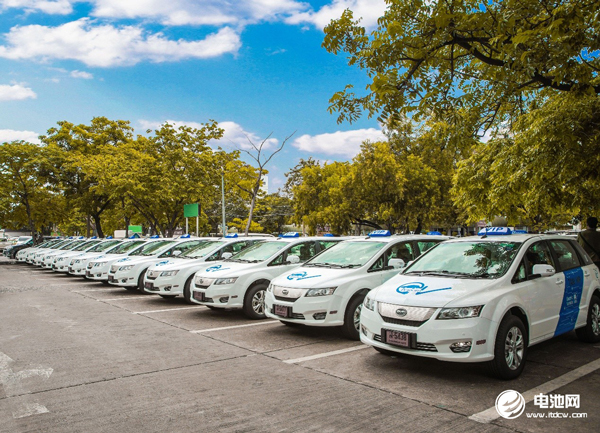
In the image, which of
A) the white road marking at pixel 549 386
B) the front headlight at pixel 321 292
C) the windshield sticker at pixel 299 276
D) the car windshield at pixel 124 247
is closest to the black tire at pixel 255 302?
the windshield sticker at pixel 299 276

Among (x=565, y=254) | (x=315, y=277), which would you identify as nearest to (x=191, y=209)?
(x=315, y=277)

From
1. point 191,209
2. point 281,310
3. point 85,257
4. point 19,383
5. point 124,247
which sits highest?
point 191,209

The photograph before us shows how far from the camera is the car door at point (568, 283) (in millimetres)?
6390

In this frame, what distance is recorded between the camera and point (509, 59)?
6059 mm

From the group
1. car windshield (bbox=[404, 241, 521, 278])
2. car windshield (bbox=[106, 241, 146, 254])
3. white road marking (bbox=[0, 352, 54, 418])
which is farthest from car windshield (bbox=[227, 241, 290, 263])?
car windshield (bbox=[106, 241, 146, 254])

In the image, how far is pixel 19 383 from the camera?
5445 millimetres

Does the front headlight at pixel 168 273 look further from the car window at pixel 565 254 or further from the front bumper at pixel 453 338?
the car window at pixel 565 254

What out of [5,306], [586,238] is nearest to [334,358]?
[586,238]

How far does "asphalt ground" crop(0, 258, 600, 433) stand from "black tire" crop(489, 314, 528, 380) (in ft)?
0.43

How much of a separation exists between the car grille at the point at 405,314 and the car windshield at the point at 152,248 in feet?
35.1

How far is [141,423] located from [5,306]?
9.42 m

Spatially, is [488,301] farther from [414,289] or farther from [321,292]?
[321,292]

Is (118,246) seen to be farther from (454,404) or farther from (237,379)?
(454,404)

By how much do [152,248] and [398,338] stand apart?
12.2 m
